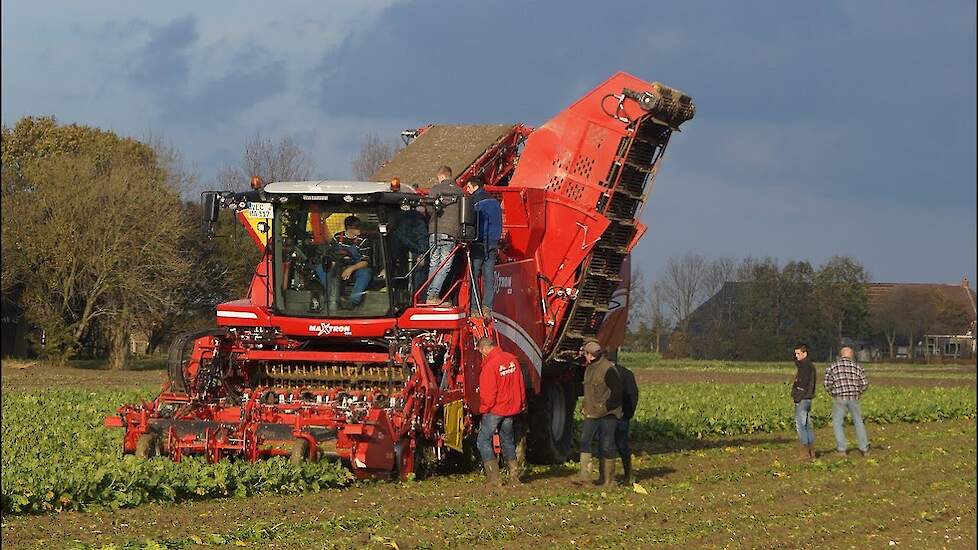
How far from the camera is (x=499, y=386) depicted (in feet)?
50.3

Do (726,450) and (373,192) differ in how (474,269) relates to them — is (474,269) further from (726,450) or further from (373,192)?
(726,450)

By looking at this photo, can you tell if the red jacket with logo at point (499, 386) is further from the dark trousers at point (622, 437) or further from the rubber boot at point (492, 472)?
the dark trousers at point (622, 437)

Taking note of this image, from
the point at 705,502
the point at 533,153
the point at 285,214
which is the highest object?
the point at 533,153

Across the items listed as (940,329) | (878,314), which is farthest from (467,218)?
(878,314)

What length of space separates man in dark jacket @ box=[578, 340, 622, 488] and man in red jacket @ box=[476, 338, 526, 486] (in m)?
0.81

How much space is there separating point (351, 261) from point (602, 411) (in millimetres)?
3342

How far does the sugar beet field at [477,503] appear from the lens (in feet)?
36.6

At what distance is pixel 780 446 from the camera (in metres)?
22.6

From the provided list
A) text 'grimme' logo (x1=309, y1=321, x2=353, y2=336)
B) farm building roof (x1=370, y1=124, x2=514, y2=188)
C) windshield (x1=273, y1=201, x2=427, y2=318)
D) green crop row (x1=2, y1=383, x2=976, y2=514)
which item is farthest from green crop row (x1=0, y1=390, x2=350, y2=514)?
farm building roof (x1=370, y1=124, x2=514, y2=188)

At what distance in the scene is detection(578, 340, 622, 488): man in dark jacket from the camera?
51.0ft

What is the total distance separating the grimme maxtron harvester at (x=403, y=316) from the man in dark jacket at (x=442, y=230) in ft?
0.32

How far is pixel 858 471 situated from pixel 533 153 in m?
6.12

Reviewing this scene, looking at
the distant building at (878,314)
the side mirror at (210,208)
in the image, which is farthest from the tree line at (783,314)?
the side mirror at (210,208)

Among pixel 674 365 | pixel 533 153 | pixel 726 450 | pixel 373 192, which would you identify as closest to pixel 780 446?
pixel 726 450
